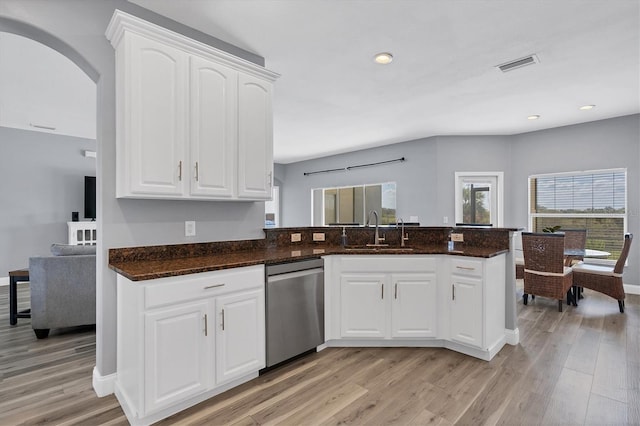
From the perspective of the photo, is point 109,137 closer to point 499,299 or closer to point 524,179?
point 499,299

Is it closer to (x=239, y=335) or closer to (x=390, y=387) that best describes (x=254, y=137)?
(x=239, y=335)

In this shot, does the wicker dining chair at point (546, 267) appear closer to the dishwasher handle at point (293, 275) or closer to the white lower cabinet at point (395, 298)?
the white lower cabinet at point (395, 298)

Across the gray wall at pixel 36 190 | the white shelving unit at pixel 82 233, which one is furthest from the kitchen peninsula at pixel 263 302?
the gray wall at pixel 36 190

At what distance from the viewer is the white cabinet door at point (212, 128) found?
2.34m

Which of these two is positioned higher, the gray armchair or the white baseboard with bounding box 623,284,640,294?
the gray armchair

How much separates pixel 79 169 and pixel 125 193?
508 centimetres

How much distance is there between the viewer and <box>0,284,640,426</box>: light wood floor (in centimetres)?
193

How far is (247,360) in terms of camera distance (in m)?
2.25

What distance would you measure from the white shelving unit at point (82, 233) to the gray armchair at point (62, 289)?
8.84ft

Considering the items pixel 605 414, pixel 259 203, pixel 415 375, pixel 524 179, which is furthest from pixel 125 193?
pixel 524 179

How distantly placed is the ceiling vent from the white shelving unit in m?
6.53

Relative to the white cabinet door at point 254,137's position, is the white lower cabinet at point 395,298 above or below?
below

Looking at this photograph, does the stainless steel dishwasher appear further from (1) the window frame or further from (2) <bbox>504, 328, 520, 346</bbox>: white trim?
(1) the window frame

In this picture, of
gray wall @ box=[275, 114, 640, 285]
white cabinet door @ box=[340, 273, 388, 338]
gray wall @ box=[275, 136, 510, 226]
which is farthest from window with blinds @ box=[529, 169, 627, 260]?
white cabinet door @ box=[340, 273, 388, 338]
